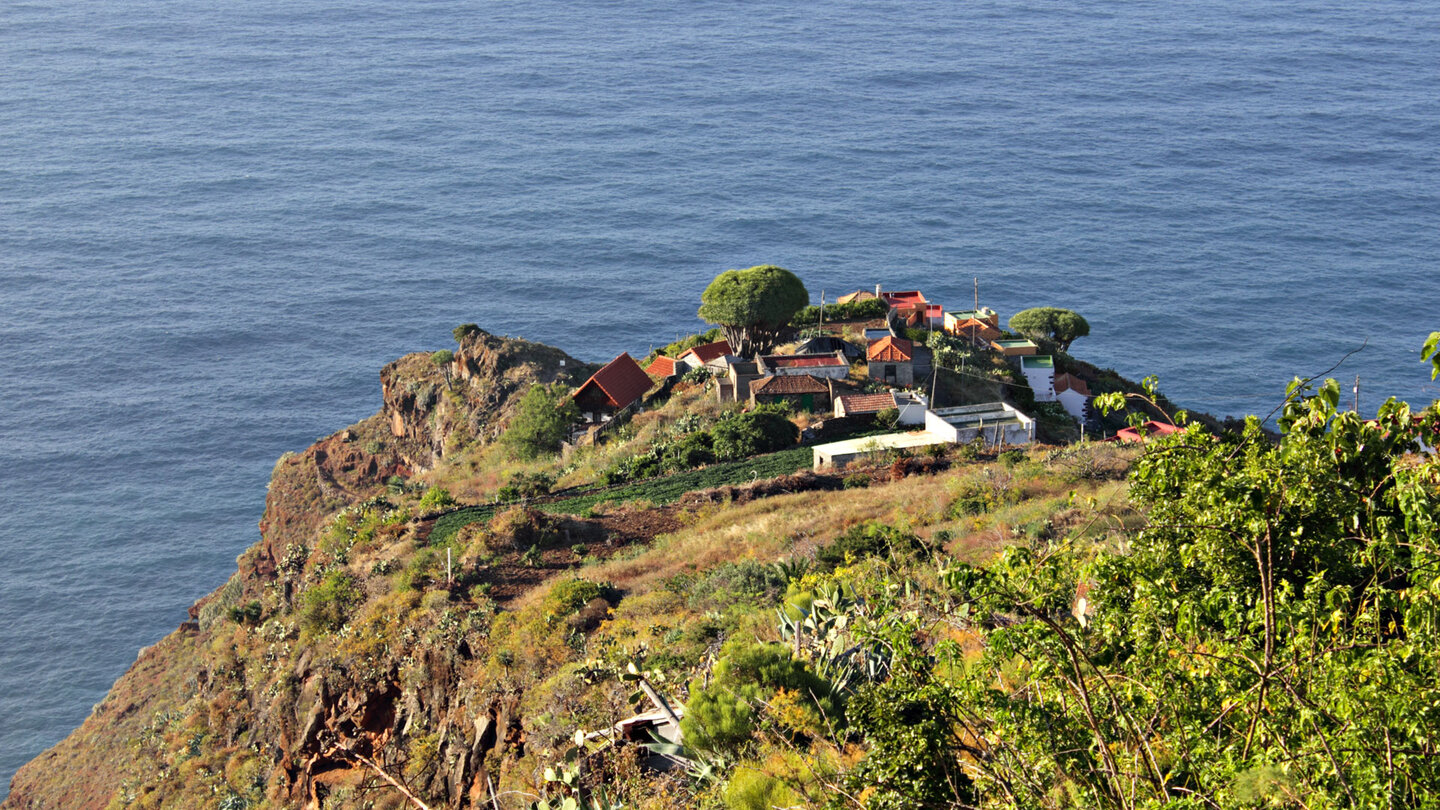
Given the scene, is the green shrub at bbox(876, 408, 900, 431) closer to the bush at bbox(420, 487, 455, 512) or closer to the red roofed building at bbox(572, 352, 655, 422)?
the red roofed building at bbox(572, 352, 655, 422)

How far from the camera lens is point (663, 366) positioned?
6825 cm

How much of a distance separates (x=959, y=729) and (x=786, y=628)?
276 inches

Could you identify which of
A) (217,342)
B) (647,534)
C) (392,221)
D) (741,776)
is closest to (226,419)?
(217,342)

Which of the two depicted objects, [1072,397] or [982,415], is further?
[1072,397]

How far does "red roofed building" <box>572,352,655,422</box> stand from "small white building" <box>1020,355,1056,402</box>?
63.2 feet

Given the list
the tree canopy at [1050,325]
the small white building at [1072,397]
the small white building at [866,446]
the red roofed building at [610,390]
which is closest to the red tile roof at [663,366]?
the red roofed building at [610,390]

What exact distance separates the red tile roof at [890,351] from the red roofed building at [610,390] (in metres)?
13.2

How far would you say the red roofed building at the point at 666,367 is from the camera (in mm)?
66125

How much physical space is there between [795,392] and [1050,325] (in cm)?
2537

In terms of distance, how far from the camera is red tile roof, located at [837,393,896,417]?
2078 inches

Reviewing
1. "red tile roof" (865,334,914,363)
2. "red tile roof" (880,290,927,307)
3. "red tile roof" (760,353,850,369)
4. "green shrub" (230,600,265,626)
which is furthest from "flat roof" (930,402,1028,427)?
"green shrub" (230,600,265,626)

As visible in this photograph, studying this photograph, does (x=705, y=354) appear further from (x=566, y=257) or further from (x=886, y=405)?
(x=566, y=257)

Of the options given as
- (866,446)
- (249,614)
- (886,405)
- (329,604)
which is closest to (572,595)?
(329,604)

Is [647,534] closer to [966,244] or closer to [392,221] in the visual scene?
[966,244]
